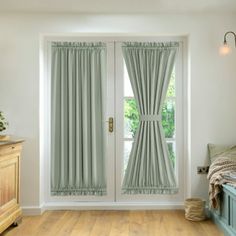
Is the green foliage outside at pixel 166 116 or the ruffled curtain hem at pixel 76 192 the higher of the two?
the green foliage outside at pixel 166 116

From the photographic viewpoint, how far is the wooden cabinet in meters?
3.18

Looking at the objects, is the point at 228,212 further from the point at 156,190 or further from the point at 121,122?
the point at 121,122

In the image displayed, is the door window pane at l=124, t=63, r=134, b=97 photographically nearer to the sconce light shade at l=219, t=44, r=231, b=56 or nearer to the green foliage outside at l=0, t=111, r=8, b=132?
the sconce light shade at l=219, t=44, r=231, b=56

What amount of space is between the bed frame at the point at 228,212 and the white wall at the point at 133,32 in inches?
25.7

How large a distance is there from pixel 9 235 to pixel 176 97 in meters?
2.47

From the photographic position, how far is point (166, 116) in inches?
169

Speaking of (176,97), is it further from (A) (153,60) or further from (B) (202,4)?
(B) (202,4)

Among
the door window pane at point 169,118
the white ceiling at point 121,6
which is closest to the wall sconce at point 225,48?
the white ceiling at point 121,6

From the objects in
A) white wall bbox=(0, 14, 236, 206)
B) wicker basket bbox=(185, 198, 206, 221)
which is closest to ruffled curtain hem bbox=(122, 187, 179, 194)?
white wall bbox=(0, 14, 236, 206)

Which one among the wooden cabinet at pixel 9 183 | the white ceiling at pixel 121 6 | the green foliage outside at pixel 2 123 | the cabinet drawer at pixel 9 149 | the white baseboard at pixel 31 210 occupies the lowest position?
the white baseboard at pixel 31 210

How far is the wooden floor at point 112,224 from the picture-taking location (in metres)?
3.38

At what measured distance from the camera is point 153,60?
168 inches

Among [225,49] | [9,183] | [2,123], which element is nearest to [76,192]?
[9,183]

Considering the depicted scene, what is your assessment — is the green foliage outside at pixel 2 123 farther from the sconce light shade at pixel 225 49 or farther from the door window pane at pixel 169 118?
the sconce light shade at pixel 225 49
